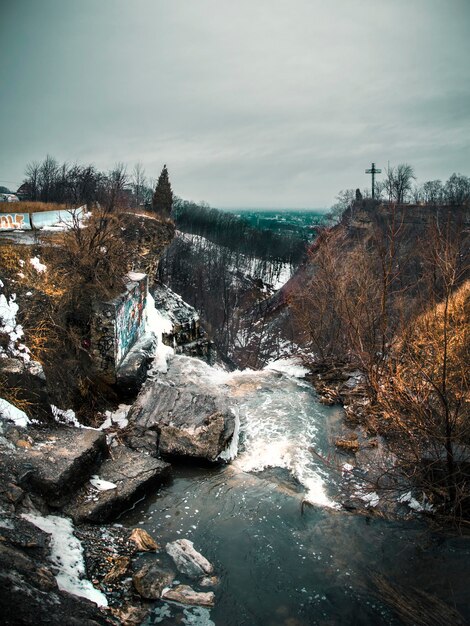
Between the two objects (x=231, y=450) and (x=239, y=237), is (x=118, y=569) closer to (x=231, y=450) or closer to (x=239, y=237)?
(x=231, y=450)

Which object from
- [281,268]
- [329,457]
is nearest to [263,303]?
[281,268]

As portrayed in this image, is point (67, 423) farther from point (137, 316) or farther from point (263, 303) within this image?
point (263, 303)

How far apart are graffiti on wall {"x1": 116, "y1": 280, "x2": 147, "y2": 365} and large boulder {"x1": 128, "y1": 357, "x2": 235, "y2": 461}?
173 centimetres

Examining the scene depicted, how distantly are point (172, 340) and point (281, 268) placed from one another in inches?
2532

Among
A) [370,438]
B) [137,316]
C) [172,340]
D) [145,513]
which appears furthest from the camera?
[172,340]

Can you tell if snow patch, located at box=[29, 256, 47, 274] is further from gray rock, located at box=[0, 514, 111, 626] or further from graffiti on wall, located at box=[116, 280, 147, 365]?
gray rock, located at box=[0, 514, 111, 626]

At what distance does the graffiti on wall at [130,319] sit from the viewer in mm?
12211

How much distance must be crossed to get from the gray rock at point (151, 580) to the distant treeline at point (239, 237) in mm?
76085

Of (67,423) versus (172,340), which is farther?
(172,340)

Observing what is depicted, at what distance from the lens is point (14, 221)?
1443 cm

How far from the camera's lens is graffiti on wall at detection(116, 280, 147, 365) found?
12.2 meters

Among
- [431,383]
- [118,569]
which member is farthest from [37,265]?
[431,383]

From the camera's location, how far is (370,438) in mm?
11000

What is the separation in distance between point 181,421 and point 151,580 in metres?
4.53
